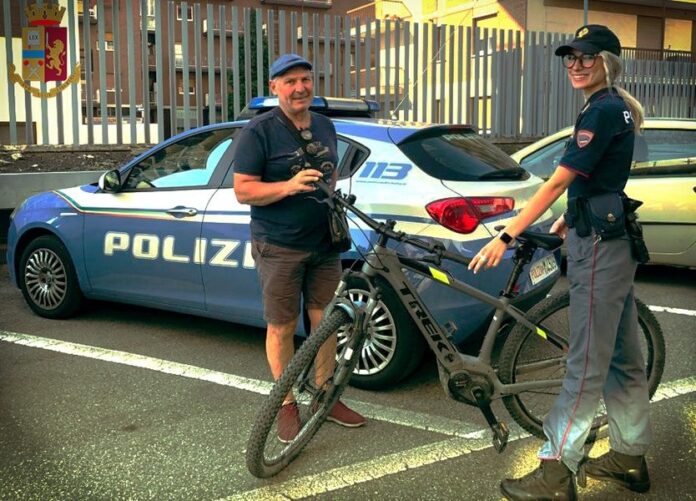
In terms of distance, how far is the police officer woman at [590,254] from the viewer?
2.73 meters

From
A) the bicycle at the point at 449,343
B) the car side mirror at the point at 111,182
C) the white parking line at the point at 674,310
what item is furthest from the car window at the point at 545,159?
the bicycle at the point at 449,343

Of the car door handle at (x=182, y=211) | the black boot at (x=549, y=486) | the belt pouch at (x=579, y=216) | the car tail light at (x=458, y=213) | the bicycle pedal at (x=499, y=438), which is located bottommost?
the black boot at (x=549, y=486)

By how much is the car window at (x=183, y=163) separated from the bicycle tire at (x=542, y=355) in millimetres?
2404

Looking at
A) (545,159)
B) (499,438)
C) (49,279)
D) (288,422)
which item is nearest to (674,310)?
(545,159)

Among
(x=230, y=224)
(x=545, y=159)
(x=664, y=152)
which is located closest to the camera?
(x=230, y=224)

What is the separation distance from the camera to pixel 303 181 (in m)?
3.20

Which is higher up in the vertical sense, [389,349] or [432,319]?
[432,319]

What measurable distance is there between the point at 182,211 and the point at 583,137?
2.85 metres

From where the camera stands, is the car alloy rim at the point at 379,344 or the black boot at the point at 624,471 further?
the car alloy rim at the point at 379,344

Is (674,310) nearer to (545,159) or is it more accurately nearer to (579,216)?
(545,159)

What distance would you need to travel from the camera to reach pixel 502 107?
12594mm

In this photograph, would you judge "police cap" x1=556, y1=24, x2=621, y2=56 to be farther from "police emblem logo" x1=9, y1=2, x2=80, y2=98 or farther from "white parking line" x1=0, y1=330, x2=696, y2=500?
"police emblem logo" x1=9, y1=2, x2=80, y2=98

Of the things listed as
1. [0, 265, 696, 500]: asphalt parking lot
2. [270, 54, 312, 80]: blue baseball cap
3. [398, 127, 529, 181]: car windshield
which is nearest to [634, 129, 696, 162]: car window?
[0, 265, 696, 500]: asphalt parking lot

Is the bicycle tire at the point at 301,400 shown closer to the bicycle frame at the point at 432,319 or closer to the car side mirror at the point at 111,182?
the bicycle frame at the point at 432,319
